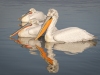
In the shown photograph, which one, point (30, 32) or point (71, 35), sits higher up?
point (71, 35)

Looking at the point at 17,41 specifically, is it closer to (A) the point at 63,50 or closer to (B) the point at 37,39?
(B) the point at 37,39

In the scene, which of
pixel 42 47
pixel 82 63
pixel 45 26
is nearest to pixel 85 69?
pixel 82 63

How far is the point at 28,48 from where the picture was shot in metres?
7.42

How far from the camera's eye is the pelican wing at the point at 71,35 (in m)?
7.81

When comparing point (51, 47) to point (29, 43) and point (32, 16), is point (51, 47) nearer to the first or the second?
point (29, 43)

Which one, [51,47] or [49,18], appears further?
[49,18]

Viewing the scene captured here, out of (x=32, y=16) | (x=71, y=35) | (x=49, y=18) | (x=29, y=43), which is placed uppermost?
(x=49, y=18)

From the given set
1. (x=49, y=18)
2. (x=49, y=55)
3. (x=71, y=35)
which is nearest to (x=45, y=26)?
(x=49, y=18)

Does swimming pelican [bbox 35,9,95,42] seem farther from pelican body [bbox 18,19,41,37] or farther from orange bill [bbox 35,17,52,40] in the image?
pelican body [bbox 18,19,41,37]

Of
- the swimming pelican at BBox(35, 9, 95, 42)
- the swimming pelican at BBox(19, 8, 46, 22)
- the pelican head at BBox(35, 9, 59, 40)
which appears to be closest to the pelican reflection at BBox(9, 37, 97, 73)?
the swimming pelican at BBox(35, 9, 95, 42)

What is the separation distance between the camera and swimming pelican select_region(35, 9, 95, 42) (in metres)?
7.83

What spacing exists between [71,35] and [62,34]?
26 cm

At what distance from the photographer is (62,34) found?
7.82m

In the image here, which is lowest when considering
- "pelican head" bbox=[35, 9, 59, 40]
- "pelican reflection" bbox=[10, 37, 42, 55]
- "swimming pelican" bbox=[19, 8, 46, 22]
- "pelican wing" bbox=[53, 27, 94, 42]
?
"swimming pelican" bbox=[19, 8, 46, 22]
